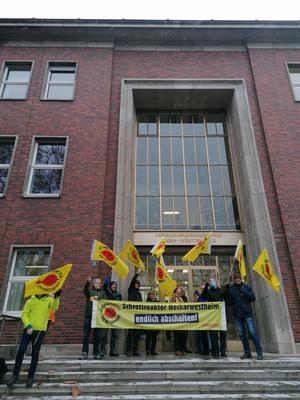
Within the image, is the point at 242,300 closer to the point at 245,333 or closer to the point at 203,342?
the point at 245,333

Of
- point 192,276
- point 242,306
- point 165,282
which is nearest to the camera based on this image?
point 242,306

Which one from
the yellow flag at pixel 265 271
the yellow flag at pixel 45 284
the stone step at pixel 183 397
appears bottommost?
the stone step at pixel 183 397

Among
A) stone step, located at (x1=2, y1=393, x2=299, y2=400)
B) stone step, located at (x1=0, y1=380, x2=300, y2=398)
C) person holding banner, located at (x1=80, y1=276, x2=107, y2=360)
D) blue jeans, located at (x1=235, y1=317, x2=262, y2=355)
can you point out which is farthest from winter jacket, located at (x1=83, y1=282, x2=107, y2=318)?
blue jeans, located at (x1=235, y1=317, x2=262, y2=355)

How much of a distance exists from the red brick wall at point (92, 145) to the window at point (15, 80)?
1.39 feet

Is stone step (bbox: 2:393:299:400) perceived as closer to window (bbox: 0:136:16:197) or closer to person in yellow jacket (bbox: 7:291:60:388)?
person in yellow jacket (bbox: 7:291:60:388)

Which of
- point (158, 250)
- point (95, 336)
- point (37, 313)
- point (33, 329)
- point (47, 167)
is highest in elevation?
point (47, 167)

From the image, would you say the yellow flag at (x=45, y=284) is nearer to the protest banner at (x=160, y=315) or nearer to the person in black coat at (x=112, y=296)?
the protest banner at (x=160, y=315)

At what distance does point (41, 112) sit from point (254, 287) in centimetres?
1091

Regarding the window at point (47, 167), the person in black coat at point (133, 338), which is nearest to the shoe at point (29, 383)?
the person in black coat at point (133, 338)

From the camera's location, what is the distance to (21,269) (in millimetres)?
9758

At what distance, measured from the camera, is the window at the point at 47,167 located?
11.1 m

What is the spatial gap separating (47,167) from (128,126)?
373 centimetres

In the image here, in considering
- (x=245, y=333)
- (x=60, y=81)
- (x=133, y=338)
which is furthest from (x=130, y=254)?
(x=60, y=81)

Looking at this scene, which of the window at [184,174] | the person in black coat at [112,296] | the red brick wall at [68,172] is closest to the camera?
the person in black coat at [112,296]
